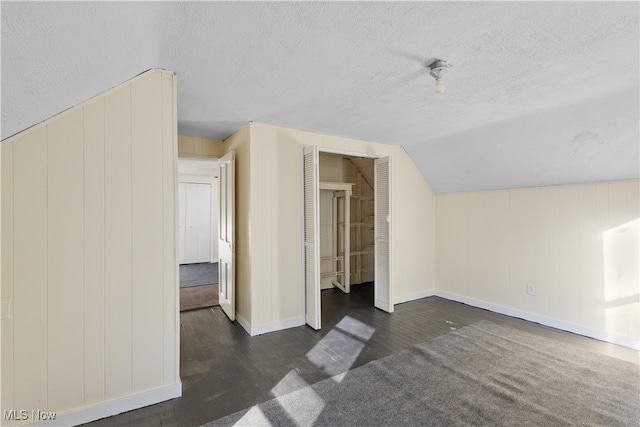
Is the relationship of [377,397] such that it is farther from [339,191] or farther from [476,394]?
[339,191]

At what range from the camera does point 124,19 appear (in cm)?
126

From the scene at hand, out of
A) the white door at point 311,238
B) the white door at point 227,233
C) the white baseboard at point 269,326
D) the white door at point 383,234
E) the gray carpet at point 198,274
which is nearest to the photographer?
the white baseboard at point 269,326

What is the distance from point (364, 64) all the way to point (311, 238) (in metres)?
2.03

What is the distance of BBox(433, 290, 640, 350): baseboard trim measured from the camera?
9.98 feet

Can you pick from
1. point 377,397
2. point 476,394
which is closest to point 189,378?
point 377,397

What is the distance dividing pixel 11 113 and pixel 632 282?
5109 mm

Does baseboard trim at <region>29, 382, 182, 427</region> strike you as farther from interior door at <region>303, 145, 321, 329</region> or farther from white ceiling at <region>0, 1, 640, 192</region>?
white ceiling at <region>0, 1, 640, 192</region>

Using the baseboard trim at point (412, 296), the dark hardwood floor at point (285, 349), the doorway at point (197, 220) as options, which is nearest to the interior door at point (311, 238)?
the dark hardwood floor at point (285, 349)

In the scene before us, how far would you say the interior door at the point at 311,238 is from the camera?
3402 millimetres

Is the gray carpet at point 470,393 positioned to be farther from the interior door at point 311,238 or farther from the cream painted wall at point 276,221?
the cream painted wall at point 276,221

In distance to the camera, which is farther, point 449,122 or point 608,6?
point 449,122

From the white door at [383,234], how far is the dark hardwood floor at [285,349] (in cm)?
21

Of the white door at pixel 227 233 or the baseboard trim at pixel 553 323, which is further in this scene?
the white door at pixel 227 233

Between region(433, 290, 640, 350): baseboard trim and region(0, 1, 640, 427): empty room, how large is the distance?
0.08ft
